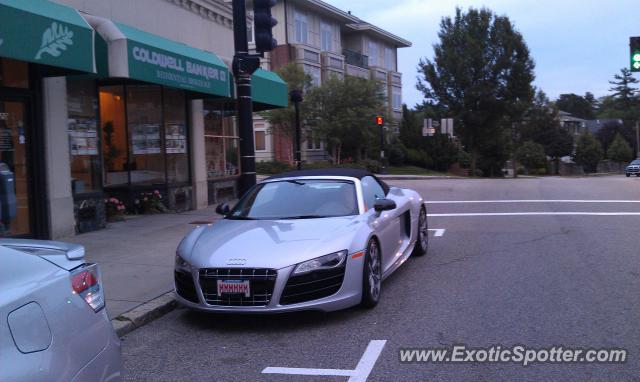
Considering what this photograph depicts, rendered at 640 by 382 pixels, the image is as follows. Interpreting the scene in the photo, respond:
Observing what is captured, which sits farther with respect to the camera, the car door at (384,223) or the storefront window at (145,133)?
the storefront window at (145,133)

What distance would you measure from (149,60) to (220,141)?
593cm

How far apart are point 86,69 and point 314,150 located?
1161 inches

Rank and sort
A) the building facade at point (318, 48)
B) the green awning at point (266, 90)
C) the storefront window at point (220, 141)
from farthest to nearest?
the building facade at point (318, 48)
the storefront window at point (220, 141)
the green awning at point (266, 90)

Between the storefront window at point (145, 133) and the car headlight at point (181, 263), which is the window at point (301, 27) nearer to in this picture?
the storefront window at point (145, 133)

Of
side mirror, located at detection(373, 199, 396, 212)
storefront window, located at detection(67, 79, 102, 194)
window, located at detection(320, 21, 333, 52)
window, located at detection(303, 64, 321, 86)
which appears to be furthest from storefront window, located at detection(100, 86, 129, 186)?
window, located at detection(320, 21, 333, 52)

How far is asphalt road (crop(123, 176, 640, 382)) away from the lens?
461 centimetres

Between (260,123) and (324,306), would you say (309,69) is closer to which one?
(260,123)

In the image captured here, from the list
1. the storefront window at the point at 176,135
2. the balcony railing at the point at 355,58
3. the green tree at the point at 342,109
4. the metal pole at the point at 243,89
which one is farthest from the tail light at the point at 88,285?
the balcony railing at the point at 355,58

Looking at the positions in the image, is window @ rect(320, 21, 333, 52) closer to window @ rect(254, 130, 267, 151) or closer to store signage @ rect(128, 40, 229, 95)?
window @ rect(254, 130, 267, 151)

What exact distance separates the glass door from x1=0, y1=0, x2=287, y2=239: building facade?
0.06 ft

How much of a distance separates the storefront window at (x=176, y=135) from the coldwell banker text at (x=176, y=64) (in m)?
1.40

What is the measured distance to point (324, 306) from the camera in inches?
221

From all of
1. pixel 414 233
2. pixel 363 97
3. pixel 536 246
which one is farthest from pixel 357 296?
pixel 363 97

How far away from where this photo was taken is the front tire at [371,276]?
237 inches
